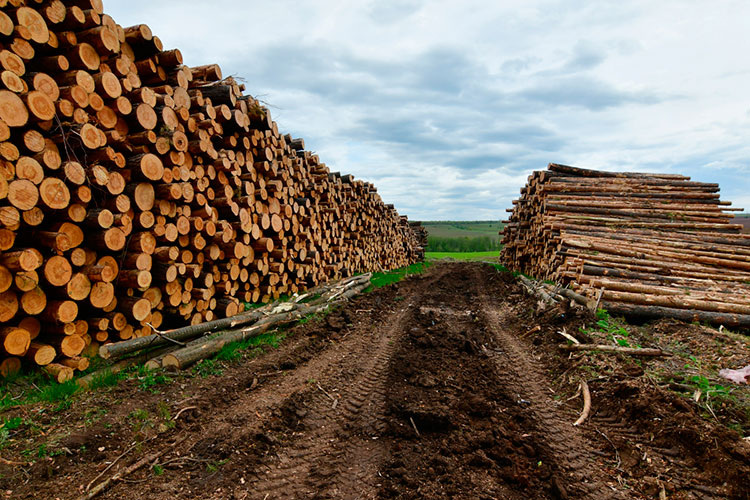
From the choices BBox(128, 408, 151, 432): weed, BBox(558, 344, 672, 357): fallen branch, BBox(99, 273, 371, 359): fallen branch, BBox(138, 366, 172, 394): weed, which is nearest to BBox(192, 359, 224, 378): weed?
BBox(138, 366, 172, 394): weed

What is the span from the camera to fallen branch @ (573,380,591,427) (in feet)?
12.7

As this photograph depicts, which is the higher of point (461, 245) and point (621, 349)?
point (461, 245)

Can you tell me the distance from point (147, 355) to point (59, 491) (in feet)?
8.15

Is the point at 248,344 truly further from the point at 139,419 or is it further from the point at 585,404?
the point at 585,404

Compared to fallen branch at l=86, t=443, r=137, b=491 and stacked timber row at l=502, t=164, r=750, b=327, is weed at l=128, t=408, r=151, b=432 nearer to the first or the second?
fallen branch at l=86, t=443, r=137, b=491

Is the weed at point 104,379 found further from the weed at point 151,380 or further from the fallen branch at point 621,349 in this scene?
the fallen branch at point 621,349

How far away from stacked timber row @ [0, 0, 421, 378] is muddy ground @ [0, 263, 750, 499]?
1.18m

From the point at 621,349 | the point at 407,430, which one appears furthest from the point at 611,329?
the point at 407,430

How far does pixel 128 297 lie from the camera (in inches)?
206

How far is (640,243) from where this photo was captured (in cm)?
998

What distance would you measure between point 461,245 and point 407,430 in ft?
164

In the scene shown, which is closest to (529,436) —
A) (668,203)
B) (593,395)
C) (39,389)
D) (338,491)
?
(593,395)

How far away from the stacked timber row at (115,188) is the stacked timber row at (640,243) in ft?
23.7

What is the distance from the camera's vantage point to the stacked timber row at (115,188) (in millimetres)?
4098
